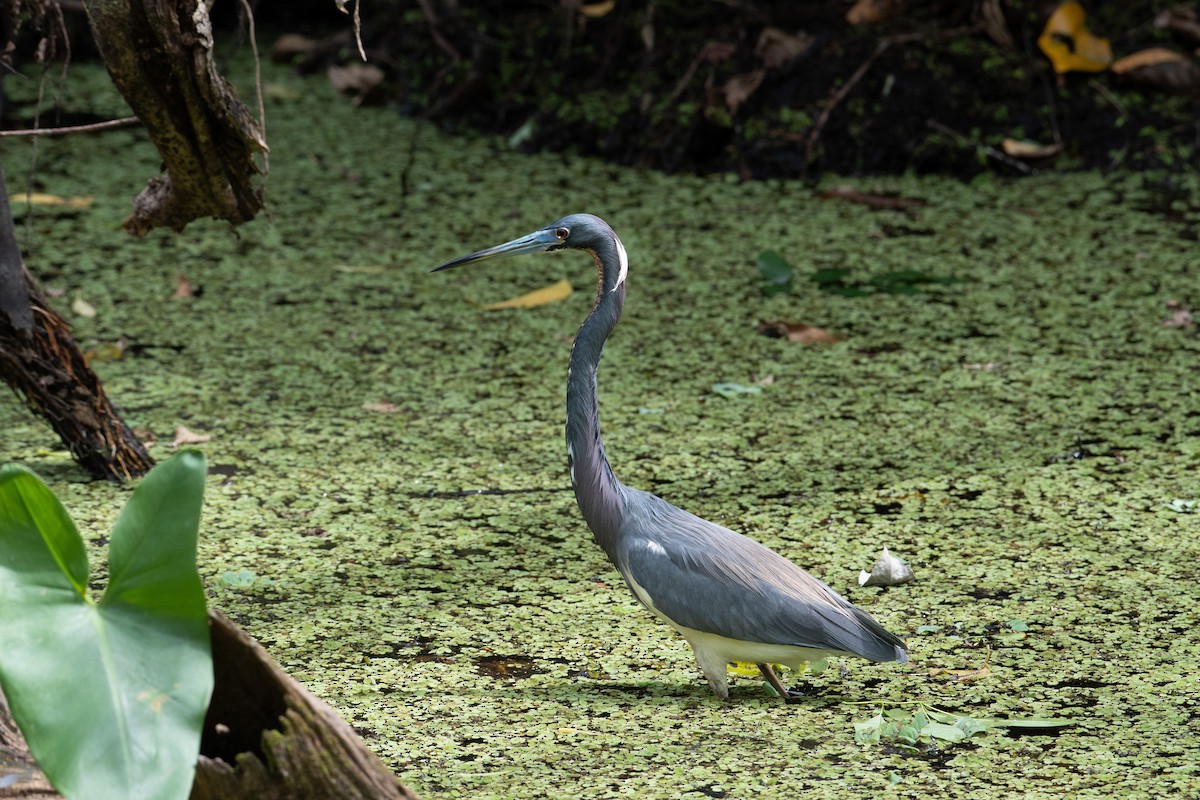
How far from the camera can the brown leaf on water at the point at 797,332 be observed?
3.77m

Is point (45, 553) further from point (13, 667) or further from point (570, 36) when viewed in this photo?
point (570, 36)

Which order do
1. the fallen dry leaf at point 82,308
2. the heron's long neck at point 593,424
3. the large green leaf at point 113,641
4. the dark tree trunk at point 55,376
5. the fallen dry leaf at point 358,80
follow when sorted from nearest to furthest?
the large green leaf at point 113,641 < the heron's long neck at point 593,424 < the dark tree trunk at point 55,376 < the fallen dry leaf at point 82,308 < the fallen dry leaf at point 358,80

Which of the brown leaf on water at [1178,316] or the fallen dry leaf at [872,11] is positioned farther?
the fallen dry leaf at [872,11]

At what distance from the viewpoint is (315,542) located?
2.81m

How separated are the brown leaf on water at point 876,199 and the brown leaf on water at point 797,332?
952mm

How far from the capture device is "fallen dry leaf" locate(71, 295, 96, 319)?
388 cm

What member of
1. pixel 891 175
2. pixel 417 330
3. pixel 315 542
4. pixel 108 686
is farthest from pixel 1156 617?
pixel 891 175

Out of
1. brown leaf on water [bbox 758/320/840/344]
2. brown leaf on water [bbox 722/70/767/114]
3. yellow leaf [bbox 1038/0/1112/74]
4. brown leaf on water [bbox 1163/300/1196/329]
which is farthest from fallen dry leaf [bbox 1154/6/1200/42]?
brown leaf on water [bbox 758/320/840/344]

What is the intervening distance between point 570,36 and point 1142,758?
3.86m

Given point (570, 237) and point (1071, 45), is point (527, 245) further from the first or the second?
point (1071, 45)

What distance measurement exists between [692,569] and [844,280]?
6.56ft

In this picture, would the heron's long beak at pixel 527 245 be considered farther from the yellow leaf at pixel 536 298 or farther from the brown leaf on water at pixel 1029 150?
the brown leaf on water at pixel 1029 150

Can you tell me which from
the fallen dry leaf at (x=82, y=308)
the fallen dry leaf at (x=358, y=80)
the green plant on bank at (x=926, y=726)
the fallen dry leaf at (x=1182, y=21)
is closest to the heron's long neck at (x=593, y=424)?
the green plant on bank at (x=926, y=726)

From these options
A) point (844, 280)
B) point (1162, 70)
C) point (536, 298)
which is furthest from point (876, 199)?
point (536, 298)
